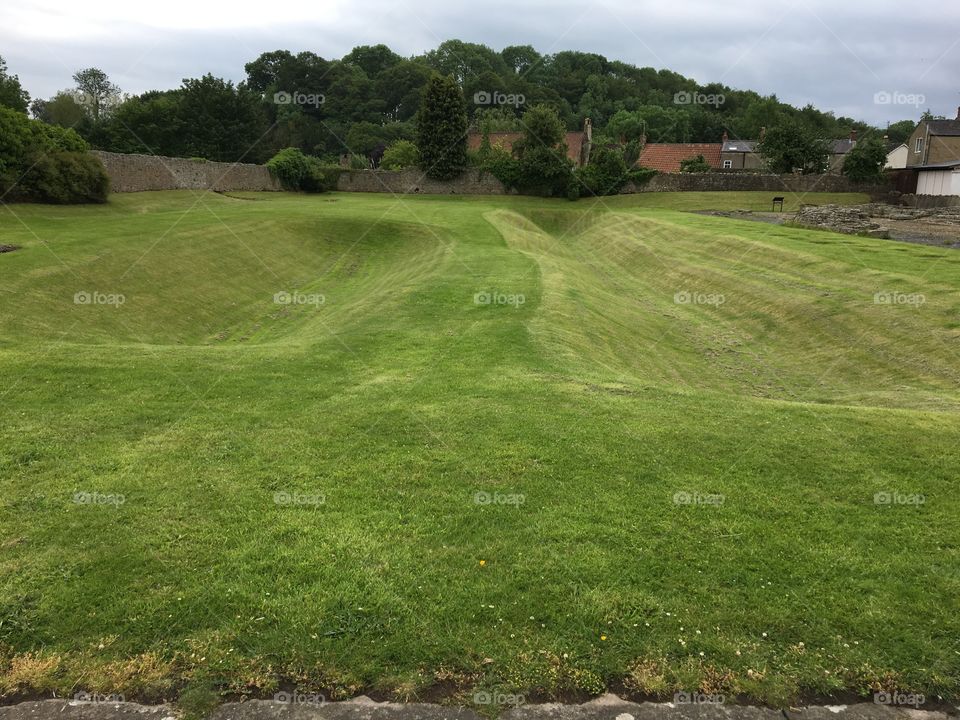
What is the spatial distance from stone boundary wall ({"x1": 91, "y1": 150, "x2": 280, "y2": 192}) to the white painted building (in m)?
55.0

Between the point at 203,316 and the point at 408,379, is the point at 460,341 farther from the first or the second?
the point at 203,316

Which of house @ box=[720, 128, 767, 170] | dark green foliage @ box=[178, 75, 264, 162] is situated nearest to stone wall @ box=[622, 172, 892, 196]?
house @ box=[720, 128, 767, 170]

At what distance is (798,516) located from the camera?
22.7 ft

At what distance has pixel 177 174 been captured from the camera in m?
44.2

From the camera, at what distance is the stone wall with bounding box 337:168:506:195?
187 ft

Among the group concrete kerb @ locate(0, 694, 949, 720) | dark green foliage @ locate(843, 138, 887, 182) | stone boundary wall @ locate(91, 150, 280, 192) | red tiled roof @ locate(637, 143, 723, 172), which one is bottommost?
concrete kerb @ locate(0, 694, 949, 720)

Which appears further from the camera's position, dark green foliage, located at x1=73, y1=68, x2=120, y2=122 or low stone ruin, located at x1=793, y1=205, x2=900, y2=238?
dark green foliage, located at x1=73, y1=68, x2=120, y2=122

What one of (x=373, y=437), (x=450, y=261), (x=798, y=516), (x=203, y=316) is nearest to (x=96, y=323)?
(x=203, y=316)

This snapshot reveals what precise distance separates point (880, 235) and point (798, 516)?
3164 centimetres

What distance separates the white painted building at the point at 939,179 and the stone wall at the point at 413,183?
3515cm

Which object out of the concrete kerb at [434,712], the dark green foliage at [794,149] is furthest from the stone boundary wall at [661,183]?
the concrete kerb at [434,712]

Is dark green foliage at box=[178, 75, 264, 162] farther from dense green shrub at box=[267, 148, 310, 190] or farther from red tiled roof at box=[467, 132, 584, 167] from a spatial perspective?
red tiled roof at box=[467, 132, 584, 167]

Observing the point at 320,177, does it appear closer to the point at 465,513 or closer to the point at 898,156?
the point at 465,513

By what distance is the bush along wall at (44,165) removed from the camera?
2875cm
